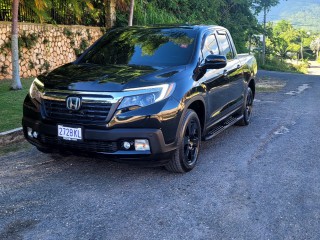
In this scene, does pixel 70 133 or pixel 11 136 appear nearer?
pixel 70 133

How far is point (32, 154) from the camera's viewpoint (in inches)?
215

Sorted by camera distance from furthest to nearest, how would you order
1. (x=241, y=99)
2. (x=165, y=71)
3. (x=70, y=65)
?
(x=241, y=99) < (x=70, y=65) < (x=165, y=71)

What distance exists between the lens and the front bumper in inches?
160

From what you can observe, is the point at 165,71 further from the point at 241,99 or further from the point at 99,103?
the point at 241,99

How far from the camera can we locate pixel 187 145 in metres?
4.79

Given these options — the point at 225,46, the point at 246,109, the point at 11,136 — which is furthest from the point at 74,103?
the point at 246,109

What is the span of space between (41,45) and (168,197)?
1086 centimetres

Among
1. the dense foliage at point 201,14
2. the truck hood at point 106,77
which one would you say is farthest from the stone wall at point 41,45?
the truck hood at point 106,77

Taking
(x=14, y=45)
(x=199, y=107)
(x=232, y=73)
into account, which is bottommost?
(x=199, y=107)

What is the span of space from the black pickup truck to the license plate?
10mm

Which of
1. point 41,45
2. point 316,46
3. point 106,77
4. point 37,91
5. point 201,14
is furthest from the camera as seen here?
point 316,46

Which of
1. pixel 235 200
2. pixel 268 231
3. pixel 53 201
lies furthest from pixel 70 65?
pixel 268 231

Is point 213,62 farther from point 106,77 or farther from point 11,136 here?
point 11,136

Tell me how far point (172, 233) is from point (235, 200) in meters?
0.99
